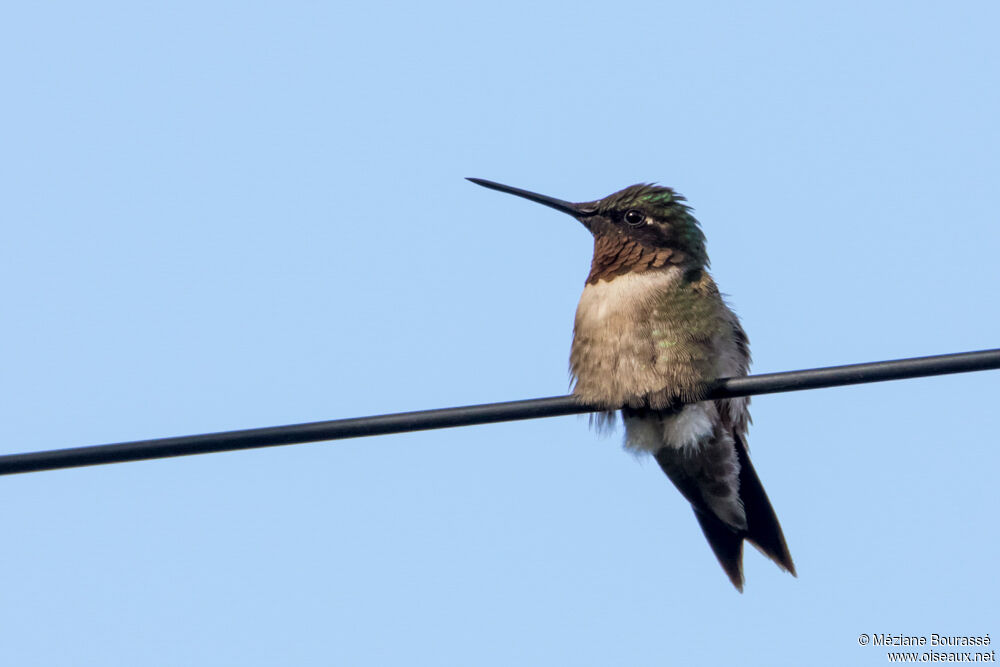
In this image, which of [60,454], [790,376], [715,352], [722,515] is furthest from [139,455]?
[722,515]

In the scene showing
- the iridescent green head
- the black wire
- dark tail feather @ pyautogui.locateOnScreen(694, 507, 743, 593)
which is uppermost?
the iridescent green head

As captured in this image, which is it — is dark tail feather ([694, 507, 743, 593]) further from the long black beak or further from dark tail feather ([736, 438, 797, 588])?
the long black beak

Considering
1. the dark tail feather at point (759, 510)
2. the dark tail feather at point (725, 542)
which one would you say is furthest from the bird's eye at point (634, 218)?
the dark tail feather at point (725, 542)

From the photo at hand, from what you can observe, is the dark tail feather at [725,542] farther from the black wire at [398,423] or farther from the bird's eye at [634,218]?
the black wire at [398,423]

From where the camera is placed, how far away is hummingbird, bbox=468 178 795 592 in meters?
6.07

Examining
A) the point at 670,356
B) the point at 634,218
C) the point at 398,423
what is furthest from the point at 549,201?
the point at 398,423

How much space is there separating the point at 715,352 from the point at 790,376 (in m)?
1.97

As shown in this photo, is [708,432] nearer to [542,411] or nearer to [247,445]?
[542,411]

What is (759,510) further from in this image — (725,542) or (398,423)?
(398,423)

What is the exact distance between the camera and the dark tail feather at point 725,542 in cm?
712

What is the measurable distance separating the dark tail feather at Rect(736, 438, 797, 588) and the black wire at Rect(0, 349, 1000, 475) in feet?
8.82

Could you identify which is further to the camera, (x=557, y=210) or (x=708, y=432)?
(x=557, y=210)

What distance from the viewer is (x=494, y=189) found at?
306 inches

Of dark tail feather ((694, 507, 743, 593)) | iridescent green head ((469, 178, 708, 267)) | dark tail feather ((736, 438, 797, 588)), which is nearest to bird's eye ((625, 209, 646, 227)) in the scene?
iridescent green head ((469, 178, 708, 267))
